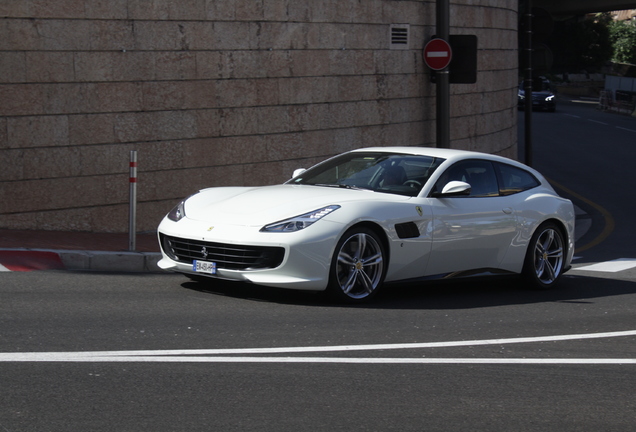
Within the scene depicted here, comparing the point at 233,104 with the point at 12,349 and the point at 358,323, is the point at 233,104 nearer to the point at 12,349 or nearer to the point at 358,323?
the point at 358,323

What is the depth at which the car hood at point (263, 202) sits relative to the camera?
795 centimetres

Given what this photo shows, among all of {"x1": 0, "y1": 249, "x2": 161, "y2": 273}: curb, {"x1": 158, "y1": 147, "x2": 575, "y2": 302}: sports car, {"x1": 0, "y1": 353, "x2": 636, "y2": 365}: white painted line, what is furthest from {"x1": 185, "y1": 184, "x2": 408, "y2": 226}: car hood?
{"x1": 0, "y1": 353, "x2": 636, "y2": 365}: white painted line

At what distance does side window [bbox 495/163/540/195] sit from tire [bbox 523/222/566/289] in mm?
435

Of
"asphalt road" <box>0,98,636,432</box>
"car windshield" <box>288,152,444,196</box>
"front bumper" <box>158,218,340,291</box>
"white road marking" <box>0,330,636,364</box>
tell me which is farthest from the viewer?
"car windshield" <box>288,152,444,196</box>

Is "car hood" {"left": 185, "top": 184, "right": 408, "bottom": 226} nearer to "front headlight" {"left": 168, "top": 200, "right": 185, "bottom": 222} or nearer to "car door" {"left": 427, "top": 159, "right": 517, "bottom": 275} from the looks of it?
"front headlight" {"left": 168, "top": 200, "right": 185, "bottom": 222}

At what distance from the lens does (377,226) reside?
26.9ft

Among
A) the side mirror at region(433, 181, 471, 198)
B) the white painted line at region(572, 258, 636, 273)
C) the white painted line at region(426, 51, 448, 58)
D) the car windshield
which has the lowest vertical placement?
the white painted line at region(572, 258, 636, 273)

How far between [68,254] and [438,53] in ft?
25.2

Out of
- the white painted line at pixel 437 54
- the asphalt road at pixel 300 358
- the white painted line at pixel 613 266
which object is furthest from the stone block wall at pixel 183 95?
the white painted line at pixel 613 266

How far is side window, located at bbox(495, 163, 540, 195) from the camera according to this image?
9.67 m

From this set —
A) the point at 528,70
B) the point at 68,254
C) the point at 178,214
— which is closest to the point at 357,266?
the point at 178,214

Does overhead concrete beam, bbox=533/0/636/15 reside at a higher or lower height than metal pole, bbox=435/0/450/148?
higher

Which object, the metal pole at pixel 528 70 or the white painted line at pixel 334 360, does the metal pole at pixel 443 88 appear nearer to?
the metal pole at pixel 528 70
